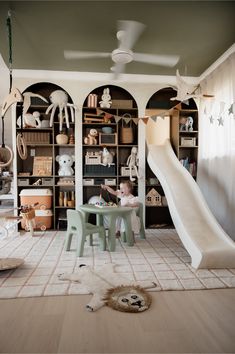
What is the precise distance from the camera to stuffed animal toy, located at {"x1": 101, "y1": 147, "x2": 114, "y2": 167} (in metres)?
4.38

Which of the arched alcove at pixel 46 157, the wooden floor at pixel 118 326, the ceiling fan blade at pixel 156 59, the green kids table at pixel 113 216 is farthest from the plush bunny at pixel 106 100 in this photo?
the wooden floor at pixel 118 326

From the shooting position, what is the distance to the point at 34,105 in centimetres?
425

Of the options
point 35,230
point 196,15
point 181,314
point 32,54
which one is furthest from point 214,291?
point 32,54

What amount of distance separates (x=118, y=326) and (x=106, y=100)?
368 centimetres

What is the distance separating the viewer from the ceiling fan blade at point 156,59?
3.57 meters

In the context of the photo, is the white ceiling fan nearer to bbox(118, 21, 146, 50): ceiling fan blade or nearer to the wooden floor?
→ bbox(118, 21, 146, 50): ceiling fan blade

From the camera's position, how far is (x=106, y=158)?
4379mm

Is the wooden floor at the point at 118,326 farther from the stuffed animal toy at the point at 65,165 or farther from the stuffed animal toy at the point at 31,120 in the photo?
the stuffed animal toy at the point at 31,120

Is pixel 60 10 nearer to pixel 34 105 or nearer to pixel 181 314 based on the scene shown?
pixel 34 105

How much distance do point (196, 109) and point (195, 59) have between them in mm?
1057

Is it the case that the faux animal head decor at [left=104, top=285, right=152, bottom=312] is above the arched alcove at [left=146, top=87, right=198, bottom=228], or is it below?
below

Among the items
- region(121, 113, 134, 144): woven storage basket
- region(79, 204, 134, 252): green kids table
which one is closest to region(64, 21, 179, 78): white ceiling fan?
region(121, 113, 134, 144): woven storage basket

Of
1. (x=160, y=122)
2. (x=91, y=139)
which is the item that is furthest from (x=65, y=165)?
(x=160, y=122)

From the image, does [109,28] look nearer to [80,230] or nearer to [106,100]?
[106,100]
